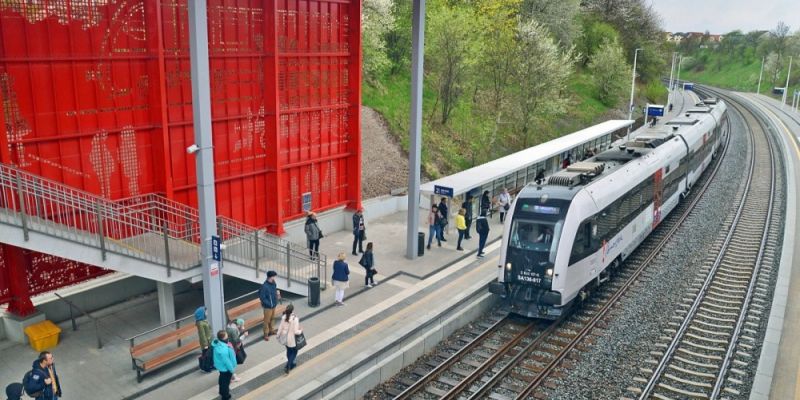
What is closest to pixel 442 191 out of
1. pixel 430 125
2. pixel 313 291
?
pixel 313 291

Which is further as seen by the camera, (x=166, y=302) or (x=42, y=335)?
(x=166, y=302)

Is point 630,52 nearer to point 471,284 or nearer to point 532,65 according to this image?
point 532,65

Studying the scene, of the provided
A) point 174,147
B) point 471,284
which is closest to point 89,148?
point 174,147

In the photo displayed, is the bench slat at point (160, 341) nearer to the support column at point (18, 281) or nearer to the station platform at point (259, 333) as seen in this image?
the station platform at point (259, 333)

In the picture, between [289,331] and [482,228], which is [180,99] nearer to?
[289,331]

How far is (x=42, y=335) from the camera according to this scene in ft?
38.0

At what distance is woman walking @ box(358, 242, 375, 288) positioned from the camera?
14656mm

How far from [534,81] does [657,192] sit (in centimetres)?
1765

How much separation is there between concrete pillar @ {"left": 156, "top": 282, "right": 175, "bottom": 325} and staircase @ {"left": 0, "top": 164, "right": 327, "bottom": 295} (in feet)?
2.49

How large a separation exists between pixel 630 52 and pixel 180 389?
63873 mm

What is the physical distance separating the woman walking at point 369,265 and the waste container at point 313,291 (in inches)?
54.7

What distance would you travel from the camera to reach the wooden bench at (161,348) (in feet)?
34.6

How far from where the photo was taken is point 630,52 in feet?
212

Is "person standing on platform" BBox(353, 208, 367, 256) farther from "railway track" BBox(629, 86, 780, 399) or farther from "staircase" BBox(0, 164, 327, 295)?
"railway track" BBox(629, 86, 780, 399)
